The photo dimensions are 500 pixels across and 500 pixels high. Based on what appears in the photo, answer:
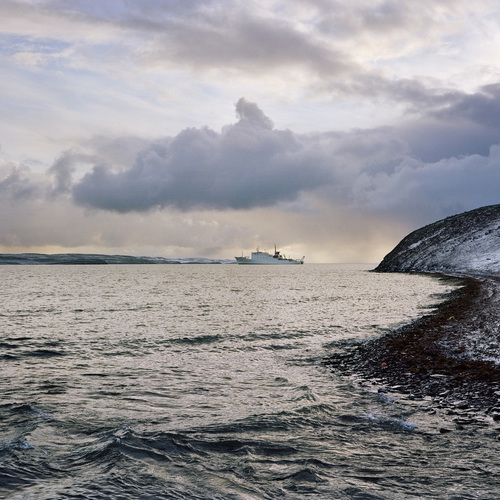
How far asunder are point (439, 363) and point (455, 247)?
458 ft

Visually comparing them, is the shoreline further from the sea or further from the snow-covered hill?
the snow-covered hill

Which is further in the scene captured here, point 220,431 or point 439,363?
point 439,363

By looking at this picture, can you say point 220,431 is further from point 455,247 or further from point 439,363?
point 455,247

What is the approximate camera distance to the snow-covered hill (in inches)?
4924

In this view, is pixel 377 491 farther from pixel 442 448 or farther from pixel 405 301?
pixel 405 301

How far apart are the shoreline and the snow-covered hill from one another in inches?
3428

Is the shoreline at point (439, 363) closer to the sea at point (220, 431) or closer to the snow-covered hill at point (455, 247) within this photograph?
the sea at point (220, 431)

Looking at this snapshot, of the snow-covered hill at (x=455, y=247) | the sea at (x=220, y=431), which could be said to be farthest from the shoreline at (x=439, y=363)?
the snow-covered hill at (x=455, y=247)

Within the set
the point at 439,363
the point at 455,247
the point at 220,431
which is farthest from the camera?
the point at 455,247

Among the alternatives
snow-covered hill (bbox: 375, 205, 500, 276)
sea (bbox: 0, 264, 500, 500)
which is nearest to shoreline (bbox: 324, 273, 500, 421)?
sea (bbox: 0, 264, 500, 500)

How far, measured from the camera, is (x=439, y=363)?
17516 millimetres

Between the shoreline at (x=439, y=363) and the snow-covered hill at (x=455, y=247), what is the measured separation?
8706cm

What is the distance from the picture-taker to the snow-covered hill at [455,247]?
125 m

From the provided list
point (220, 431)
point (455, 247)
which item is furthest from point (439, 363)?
point (455, 247)
